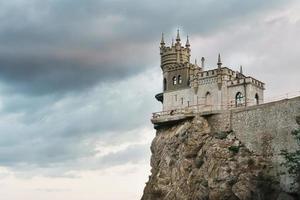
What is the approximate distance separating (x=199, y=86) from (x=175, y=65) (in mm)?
5700

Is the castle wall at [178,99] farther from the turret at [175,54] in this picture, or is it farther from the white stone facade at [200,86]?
the turret at [175,54]

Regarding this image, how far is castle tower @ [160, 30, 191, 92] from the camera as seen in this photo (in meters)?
79.8

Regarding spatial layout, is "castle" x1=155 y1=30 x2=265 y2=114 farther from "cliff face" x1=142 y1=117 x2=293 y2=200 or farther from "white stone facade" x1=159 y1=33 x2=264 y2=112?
"cliff face" x1=142 y1=117 x2=293 y2=200

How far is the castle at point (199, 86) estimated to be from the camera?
7425 centimetres

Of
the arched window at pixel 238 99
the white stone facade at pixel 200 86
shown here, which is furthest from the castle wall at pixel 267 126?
the white stone facade at pixel 200 86

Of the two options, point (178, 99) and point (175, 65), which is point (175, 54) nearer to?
point (175, 65)

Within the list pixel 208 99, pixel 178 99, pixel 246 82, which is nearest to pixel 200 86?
pixel 208 99

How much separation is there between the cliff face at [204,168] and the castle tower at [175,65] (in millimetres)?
6794

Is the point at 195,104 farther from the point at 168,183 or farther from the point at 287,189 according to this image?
the point at 287,189

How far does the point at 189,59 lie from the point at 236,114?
15.7 meters

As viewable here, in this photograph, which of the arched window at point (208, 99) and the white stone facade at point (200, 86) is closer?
the white stone facade at point (200, 86)

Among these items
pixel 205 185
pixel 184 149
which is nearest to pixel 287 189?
pixel 205 185

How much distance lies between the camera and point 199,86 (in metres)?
77.2

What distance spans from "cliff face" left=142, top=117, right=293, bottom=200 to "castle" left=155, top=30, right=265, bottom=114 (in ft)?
13.1
